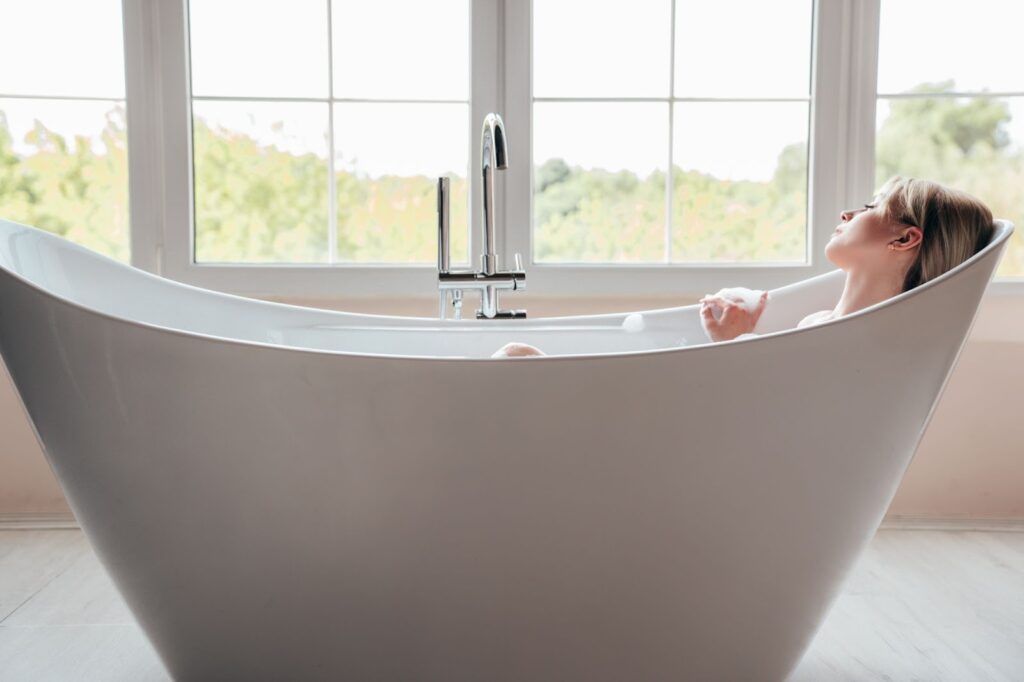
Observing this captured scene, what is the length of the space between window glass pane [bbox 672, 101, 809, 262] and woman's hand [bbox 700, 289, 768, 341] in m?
0.66

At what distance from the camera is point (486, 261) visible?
1.87 metres

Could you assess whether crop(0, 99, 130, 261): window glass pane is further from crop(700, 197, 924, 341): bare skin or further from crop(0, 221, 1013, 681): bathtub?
crop(700, 197, 924, 341): bare skin

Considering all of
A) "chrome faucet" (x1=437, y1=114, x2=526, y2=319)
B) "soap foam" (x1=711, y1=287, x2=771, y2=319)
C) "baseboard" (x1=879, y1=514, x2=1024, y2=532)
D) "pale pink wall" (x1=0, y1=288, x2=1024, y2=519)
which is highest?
"chrome faucet" (x1=437, y1=114, x2=526, y2=319)

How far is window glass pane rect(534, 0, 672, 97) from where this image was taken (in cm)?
233

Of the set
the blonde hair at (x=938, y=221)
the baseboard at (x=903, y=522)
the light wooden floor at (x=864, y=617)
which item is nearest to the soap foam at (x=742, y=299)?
the blonde hair at (x=938, y=221)

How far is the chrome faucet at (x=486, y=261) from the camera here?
6.00 ft

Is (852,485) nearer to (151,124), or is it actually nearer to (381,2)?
(381,2)

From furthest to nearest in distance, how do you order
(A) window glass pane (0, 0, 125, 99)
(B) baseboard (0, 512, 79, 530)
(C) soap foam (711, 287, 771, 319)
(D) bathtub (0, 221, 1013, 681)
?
(A) window glass pane (0, 0, 125, 99)
(B) baseboard (0, 512, 79, 530)
(C) soap foam (711, 287, 771, 319)
(D) bathtub (0, 221, 1013, 681)

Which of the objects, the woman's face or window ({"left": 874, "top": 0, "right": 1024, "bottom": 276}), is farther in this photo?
window ({"left": 874, "top": 0, "right": 1024, "bottom": 276})

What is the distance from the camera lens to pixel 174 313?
181 cm

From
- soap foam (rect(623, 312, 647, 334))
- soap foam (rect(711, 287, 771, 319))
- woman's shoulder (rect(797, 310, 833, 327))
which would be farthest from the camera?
soap foam (rect(623, 312, 647, 334))

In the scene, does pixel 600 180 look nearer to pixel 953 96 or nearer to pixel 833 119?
pixel 833 119

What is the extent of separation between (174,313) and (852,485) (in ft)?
4.27

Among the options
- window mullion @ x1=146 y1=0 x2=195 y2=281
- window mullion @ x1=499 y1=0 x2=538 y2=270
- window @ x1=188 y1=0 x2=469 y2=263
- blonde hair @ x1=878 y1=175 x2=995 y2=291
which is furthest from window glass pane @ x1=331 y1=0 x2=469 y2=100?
blonde hair @ x1=878 y1=175 x2=995 y2=291
